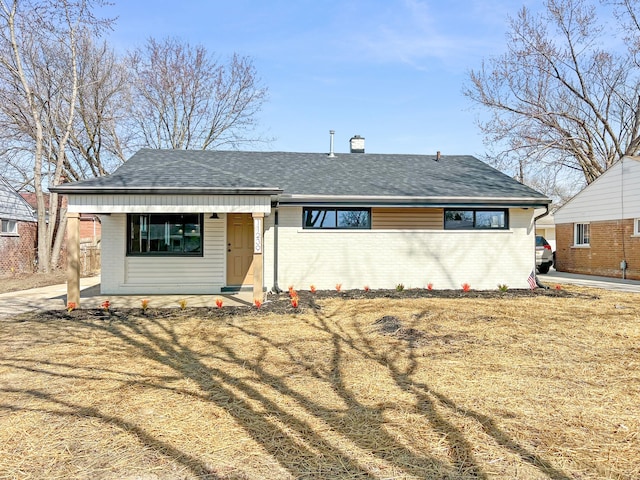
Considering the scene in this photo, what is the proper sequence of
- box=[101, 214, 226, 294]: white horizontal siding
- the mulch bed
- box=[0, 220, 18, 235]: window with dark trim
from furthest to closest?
box=[0, 220, 18, 235]: window with dark trim → box=[101, 214, 226, 294]: white horizontal siding → the mulch bed

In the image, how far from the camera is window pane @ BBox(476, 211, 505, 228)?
40.3 feet

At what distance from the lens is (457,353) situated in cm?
563

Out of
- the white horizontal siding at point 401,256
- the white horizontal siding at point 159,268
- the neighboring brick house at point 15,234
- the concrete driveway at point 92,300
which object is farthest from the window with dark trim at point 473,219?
the neighboring brick house at point 15,234

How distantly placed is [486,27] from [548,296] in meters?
9.06

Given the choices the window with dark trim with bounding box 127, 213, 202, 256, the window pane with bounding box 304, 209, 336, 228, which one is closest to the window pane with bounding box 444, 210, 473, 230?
the window pane with bounding box 304, 209, 336, 228

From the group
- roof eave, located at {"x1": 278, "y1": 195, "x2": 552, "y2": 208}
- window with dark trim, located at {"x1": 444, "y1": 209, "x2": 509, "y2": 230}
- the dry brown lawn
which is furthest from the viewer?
window with dark trim, located at {"x1": 444, "y1": 209, "x2": 509, "y2": 230}

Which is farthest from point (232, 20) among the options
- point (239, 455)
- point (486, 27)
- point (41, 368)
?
point (239, 455)

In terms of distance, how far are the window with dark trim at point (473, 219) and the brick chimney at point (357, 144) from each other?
5.87 m

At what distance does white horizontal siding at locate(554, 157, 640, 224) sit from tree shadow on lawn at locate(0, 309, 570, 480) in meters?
14.7

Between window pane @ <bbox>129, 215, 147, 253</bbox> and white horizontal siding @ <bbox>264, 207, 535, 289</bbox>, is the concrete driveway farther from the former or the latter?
white horizontal siding @ <bbox>264, 207, 535, 289</bbox>

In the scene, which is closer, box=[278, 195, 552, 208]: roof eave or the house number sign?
the house number sign

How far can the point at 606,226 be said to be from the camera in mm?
17047

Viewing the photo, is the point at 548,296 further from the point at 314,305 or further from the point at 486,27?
the point at 486,27

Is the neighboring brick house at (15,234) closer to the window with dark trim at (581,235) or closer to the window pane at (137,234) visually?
the window pane at (137,234)
